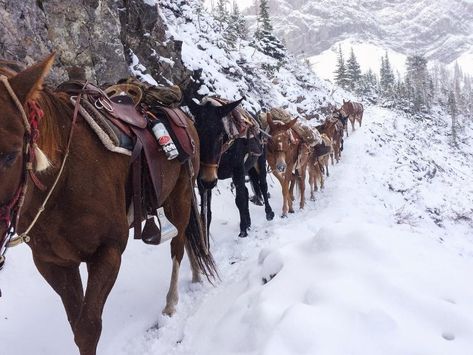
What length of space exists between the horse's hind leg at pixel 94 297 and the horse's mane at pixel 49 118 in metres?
0.75

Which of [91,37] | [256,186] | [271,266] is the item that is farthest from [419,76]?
[271,266]

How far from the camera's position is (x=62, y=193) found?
246 centimetres

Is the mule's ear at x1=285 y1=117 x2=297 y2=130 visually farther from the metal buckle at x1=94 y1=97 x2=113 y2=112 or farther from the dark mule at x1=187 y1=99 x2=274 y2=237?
the metal buckle at x1=94 y1=97 x2=113 y2=112

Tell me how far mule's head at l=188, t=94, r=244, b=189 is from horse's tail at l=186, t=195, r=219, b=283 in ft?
2.04

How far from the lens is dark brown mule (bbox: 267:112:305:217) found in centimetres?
914

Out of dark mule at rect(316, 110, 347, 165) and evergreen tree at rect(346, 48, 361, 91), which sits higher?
dark mule at rect(316, 110, 347, 165)

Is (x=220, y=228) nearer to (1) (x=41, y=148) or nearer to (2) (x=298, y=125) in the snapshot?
(2) (x=298, y=125)

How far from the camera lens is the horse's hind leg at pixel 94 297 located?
8.61ft

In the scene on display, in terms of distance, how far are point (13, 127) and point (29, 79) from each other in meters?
0.24

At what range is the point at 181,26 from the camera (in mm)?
13203

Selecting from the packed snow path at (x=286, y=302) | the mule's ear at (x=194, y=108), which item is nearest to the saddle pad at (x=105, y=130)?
the packed snow path at (x=286, y=302)

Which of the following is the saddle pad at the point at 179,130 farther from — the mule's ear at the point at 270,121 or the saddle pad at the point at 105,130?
the mule's ear at the point at 270,121

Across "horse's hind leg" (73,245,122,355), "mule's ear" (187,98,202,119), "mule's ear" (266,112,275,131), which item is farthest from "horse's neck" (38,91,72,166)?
"mule's ear" (266,112,275,131)

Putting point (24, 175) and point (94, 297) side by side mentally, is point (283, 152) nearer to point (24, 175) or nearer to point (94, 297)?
point (94, 297)
